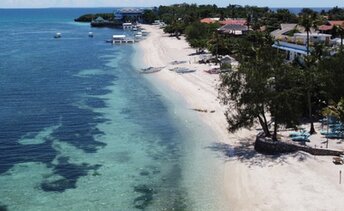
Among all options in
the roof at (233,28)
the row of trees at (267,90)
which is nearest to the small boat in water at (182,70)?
the row of trees at (267,90)

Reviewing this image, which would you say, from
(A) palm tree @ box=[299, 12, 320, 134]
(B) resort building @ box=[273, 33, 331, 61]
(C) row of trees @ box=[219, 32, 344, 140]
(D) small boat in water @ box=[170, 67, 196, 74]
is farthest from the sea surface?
(B) resort building @ box=[273, 33, 331, 61]

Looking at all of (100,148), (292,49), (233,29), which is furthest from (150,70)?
(100,148)

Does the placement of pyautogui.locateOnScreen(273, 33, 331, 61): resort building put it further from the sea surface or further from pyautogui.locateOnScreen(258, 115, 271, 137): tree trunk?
pyautogui.locateOnScreen(258, 115, 271, 137): tree trunk

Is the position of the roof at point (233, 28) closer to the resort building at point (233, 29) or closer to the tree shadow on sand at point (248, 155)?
the resort building at point (233, 29)

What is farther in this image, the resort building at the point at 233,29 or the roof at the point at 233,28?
the roof at the point at 233,28

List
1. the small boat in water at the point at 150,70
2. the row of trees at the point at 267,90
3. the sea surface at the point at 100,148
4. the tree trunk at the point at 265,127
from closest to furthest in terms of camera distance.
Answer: the sea surface at the point at 100,148 < the row of trees at the point at 267,90 < the tree trunk at the point at 265,127 < the small boat in water at the point at 150,70

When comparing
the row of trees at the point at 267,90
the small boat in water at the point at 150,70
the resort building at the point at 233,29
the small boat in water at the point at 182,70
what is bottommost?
the small boat in water at the point at 150,70
